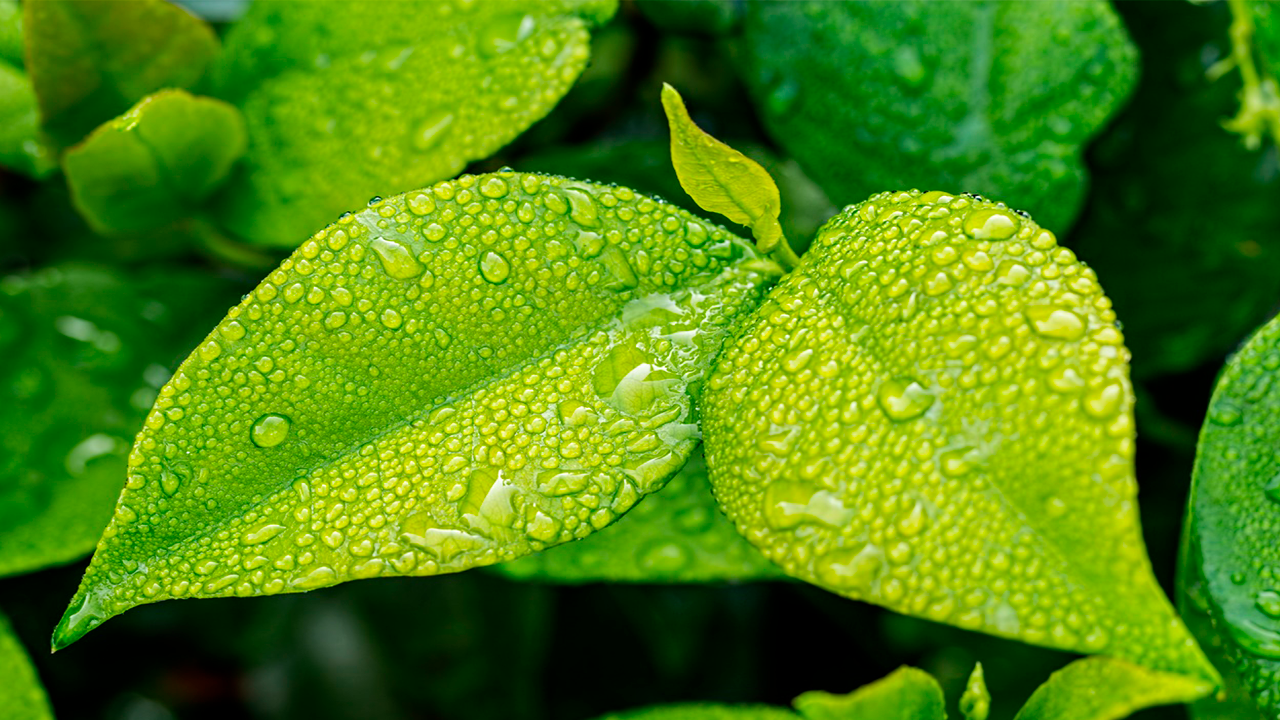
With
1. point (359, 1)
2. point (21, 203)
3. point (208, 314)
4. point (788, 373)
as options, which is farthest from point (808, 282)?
point (21, 203)

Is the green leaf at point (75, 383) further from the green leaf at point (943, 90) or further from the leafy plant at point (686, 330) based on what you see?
the green leaf at point (943, 90)

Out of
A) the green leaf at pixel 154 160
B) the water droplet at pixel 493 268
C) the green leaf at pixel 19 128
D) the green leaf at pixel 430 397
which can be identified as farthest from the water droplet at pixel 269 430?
the green leaf at pixel 19 128

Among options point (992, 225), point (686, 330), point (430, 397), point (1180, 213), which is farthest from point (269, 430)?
point (1180, 213)

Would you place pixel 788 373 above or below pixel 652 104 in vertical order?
above

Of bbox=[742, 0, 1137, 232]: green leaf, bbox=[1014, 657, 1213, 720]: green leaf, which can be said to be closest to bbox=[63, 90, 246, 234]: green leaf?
bbox=[742, 0, 1137, 232]: green leaf

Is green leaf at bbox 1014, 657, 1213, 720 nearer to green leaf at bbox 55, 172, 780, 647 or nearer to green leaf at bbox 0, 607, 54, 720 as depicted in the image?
green leaf at bbox 55, 172, 780, 647

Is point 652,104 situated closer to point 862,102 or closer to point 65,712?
point 862,102

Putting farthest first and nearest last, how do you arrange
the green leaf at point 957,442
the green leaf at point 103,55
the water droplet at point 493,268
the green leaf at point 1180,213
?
the green leaf at point 1180,213, the green leaf at point 103,55, the water droplet at point 493,268, the green leaf at point 957,442
